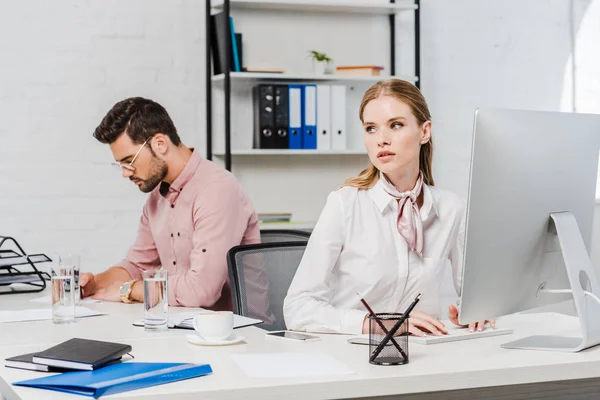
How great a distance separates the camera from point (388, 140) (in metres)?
2.05

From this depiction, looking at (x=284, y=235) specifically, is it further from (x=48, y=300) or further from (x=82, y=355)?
(x=82, y=355)

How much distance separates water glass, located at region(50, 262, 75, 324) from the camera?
2.06 metres

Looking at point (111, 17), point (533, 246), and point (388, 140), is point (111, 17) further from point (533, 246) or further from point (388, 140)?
point (533, 246)

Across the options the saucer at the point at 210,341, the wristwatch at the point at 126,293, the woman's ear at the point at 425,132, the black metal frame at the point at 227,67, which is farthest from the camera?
the black metal frame at the point at 227,67

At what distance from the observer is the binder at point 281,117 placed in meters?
3.85

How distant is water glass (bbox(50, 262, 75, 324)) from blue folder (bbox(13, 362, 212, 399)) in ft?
2.11

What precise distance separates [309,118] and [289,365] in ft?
8.18

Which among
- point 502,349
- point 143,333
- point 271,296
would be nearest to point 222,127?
point 271,296

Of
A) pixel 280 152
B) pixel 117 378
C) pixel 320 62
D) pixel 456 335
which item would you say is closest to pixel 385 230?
pixel 456 335

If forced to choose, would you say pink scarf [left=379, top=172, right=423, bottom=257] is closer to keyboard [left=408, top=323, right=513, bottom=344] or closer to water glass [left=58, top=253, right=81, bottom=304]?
keyboard [left=408, top=323, right=513, bottom=344]

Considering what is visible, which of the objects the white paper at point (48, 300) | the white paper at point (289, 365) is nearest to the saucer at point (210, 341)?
the white paper at point (289, 365)

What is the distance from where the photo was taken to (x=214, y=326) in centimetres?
172

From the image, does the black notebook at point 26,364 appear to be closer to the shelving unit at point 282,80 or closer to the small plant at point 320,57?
the shelving unit at point 282,80

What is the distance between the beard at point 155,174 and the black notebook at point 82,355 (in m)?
1.19
